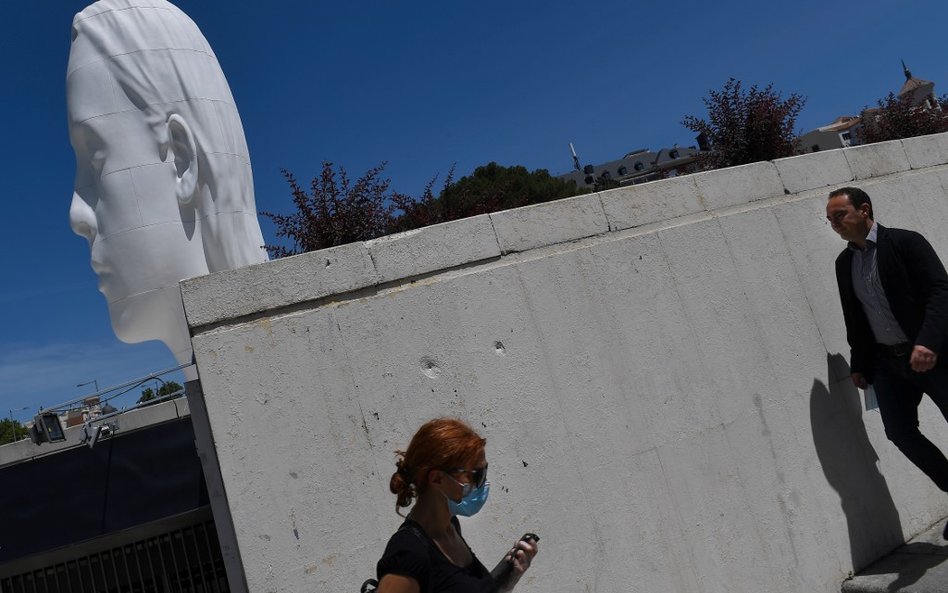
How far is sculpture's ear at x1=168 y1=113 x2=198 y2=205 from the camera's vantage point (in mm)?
6500

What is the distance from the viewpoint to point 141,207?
6316 millimetres

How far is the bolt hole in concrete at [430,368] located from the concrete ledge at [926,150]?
13.2 ft

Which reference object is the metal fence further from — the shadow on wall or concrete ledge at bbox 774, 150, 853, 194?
concrete ledge at bbox 774, 150, 853, 194

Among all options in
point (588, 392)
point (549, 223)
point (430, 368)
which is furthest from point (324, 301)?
point (588, 392)

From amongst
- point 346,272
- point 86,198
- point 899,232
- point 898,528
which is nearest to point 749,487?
point 898,528

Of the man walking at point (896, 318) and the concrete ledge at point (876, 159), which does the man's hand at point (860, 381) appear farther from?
the concrete ledge at point (876, 159)

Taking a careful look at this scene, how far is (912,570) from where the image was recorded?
150 inches

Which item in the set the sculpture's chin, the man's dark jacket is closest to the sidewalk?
the man's dark jacket

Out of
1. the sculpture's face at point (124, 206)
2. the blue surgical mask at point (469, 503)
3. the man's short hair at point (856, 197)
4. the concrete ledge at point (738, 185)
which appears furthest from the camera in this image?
the sculpture's face at point (124, 206)

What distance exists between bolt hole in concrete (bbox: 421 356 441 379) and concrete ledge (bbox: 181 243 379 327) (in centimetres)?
44

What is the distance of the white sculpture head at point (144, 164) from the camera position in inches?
249

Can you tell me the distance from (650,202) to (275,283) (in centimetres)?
217

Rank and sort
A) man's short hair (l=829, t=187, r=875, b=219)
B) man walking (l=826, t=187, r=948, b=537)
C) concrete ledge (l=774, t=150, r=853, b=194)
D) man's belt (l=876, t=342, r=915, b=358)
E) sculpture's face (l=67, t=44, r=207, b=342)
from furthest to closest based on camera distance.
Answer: sculpture's face (l=67, t=44, r=207, b=342) < concrete ledge (l=774, t=150, r=853, b=194) < man's short hair (l=829, t=187, r=875, b=219) < man's belt (l=876, t=342, r=915, b=358) < man walking (l=826, t=187, r=948, b=537)

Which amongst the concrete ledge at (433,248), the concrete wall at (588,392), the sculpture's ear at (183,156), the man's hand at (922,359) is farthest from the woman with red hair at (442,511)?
the sculpture's ear at (183,156)
